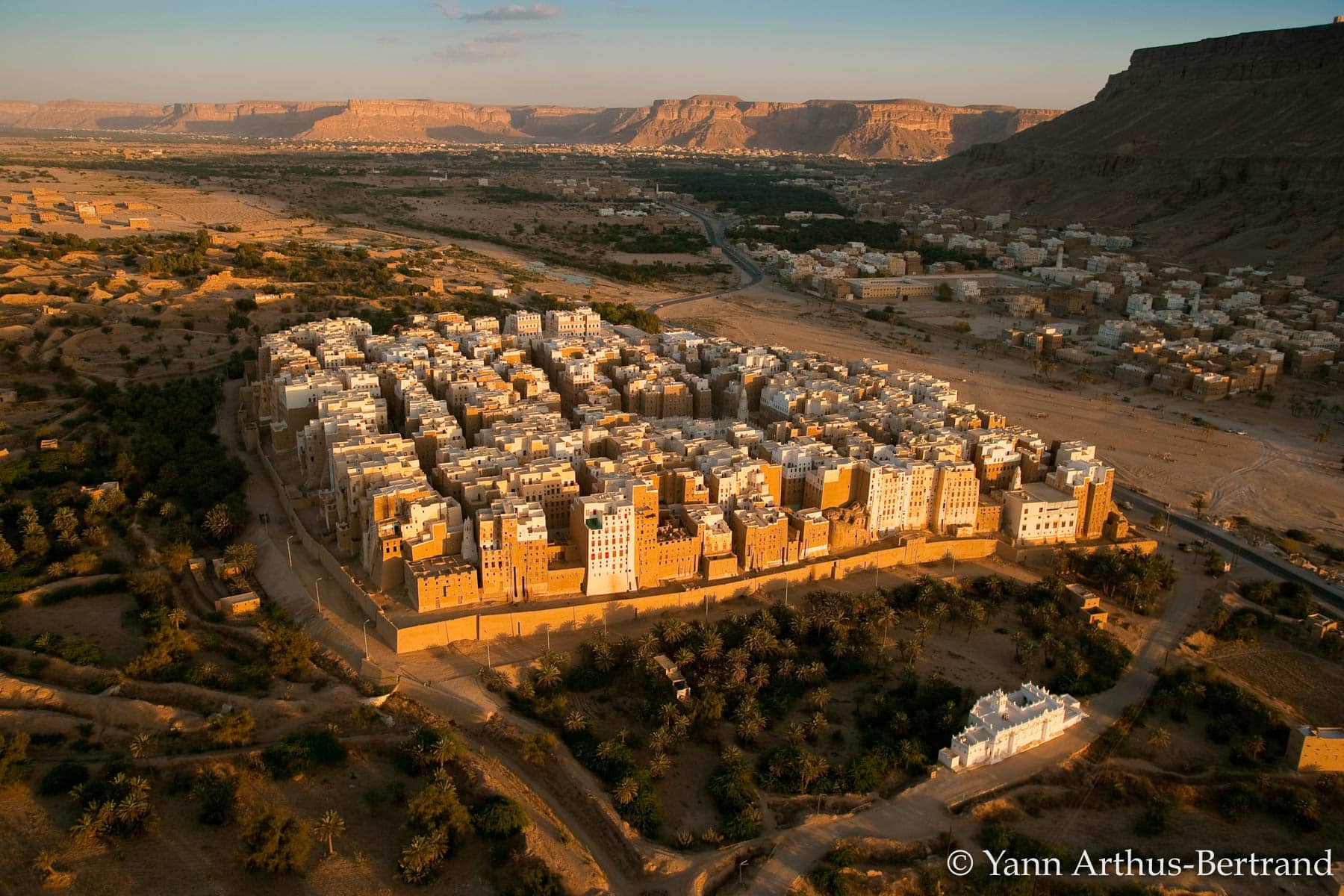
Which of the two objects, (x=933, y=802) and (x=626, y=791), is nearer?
(x=626, y=791)

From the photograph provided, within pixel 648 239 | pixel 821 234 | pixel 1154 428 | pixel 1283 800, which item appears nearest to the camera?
pixel 1283 800

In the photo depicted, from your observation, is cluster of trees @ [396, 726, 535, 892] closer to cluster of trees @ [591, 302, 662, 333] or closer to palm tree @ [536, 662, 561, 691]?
palm tree @ [536, 662, 561, 691]

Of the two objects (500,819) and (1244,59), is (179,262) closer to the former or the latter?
(500,819)

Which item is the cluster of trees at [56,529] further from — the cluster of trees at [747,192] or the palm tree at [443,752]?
the cluster of trees at [747,192]

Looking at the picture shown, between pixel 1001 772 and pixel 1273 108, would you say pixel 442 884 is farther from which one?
pixel 1273 108

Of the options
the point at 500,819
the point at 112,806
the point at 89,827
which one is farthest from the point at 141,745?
the point at 500,819
